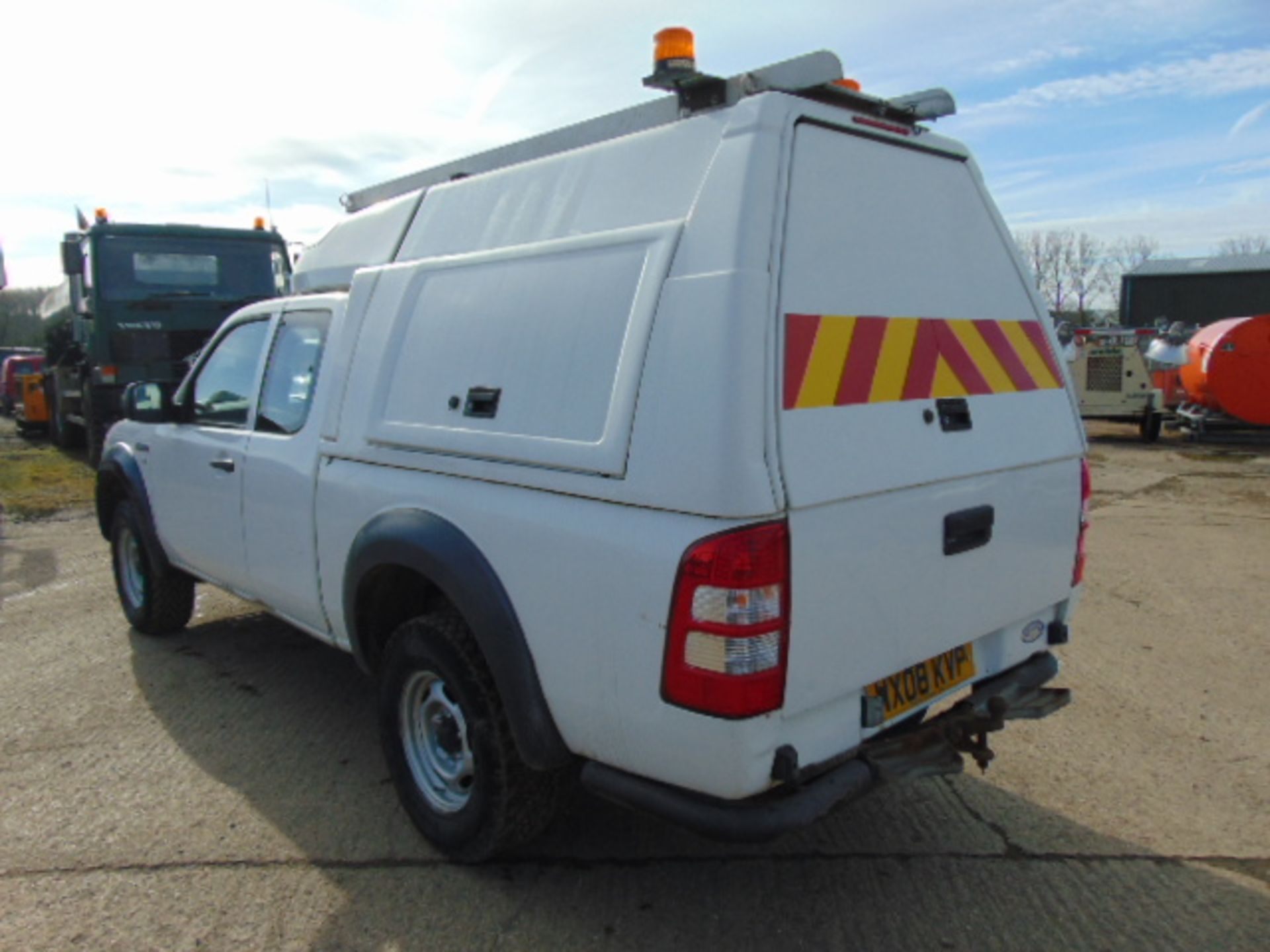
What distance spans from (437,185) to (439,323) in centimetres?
79

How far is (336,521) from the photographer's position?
3.43 m

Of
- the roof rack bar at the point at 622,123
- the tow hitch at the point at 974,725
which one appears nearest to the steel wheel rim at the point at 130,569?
the roof rack bar at the point at 622,123

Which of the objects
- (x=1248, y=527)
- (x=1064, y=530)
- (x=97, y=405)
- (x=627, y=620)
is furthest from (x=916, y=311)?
(x=97, y=405)

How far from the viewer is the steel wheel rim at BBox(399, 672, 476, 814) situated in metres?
3.12

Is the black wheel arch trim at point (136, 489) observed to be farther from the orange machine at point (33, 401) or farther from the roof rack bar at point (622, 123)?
the orange machine at point (33, 401)

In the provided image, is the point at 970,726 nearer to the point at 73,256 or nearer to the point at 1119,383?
the point at 73,256

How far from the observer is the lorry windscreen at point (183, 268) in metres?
11.2

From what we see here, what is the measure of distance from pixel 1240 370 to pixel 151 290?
52.3 feet

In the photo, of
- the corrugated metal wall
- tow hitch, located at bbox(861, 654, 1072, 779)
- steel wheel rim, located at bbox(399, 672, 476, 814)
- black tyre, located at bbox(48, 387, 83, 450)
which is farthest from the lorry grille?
the corrugated metal wall

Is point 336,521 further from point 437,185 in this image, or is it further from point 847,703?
point 847,703

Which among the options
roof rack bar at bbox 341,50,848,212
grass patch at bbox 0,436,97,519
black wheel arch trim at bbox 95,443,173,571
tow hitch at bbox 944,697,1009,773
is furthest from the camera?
grass patch at bbox 0,436,97,519

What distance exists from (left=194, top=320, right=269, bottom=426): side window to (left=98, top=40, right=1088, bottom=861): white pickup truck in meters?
0.77

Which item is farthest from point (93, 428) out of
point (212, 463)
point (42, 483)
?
point (212, 463)

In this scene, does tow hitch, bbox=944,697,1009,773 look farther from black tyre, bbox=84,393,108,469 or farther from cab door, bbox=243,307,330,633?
black tyre, bbox=84,393,108,469
